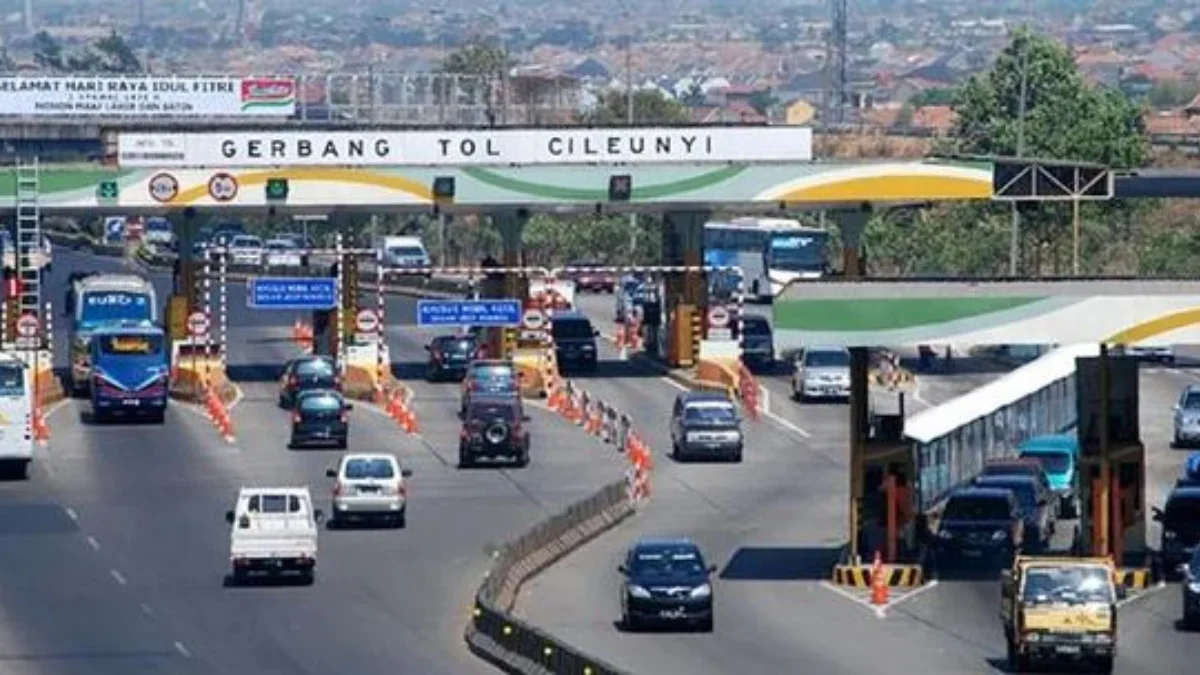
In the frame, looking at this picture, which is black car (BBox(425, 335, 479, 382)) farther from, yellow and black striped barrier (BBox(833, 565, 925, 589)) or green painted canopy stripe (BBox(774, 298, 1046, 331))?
green painted canopy stripe (BBox(774, 298, 1046, 331))

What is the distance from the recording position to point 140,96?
144 meters

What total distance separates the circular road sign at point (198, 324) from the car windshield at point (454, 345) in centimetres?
819

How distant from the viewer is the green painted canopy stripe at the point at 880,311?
65.2m

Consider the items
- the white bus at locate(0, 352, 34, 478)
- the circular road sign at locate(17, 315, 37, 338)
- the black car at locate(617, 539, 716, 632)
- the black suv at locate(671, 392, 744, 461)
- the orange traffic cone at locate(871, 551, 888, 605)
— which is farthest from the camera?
the circular road sign at locate(17, 315, 37, 338)

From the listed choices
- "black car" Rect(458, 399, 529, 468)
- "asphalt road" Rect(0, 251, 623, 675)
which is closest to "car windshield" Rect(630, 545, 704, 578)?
"asphalt road" Rect(0, 251, 623, 675)

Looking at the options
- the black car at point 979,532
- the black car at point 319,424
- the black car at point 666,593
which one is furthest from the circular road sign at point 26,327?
the black car at point 666,593

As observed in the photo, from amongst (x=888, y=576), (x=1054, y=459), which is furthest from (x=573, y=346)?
(x=888, y=576)

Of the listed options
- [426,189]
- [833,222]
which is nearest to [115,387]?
[426,189]

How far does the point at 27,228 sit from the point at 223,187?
16.5 feet

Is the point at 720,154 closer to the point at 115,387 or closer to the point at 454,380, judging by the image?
the point at 454,380

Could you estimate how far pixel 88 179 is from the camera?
4053 inches

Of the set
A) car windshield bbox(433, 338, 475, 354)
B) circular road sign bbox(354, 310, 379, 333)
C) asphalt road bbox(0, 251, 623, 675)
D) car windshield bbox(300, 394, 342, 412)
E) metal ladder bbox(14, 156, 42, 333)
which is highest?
metal ladder bbox(14, 156, 42, 333)

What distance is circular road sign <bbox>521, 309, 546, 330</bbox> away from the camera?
334 feet

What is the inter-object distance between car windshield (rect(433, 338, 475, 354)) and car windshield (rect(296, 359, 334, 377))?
7.99 m
